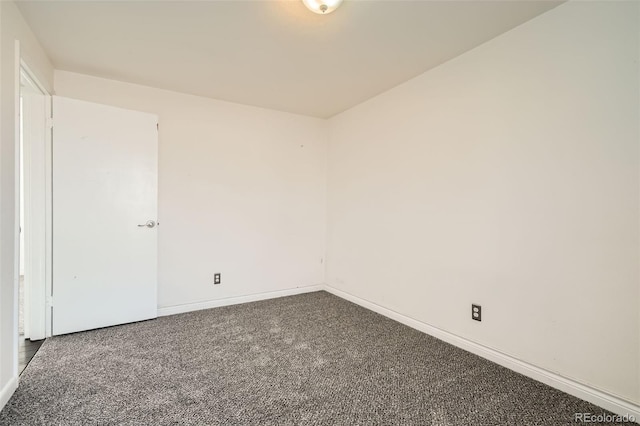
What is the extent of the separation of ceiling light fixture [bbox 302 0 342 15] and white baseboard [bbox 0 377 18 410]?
272cm

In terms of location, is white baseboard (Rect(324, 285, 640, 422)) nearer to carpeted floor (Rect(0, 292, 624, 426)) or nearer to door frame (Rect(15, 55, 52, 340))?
carpeted floor (Rect(0, 292, 624, 426))

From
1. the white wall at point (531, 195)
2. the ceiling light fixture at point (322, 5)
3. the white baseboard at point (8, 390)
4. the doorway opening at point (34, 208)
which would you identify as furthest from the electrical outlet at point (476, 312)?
the doorway opening at point (34, 208)

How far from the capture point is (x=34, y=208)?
7.96 feet

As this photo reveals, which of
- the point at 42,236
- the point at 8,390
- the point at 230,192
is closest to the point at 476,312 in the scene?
the point at 230,192

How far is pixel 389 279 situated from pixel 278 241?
4.70ft

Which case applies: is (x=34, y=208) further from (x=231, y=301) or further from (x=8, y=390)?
(x=231, y=301)

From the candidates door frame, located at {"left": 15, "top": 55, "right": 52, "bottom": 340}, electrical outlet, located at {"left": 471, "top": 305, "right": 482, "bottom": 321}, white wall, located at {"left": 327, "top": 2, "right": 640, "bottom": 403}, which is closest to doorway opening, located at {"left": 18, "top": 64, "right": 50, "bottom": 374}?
door frame, located at {"left": 15, "top": 55, "right": 52, "bottom": 340}

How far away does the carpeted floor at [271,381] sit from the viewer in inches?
61.4

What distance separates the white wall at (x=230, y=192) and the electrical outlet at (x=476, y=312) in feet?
6.86

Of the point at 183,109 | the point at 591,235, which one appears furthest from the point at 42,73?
the point at 591,235

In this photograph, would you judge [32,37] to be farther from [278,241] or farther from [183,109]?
[278,241]

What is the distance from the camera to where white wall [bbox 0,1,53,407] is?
162 cm

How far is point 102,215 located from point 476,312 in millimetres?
3216

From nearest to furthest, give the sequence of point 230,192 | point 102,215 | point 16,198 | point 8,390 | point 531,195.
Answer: point 8,390 → point 16,198 → point 531,195 → point 102,215 → point 230,192
